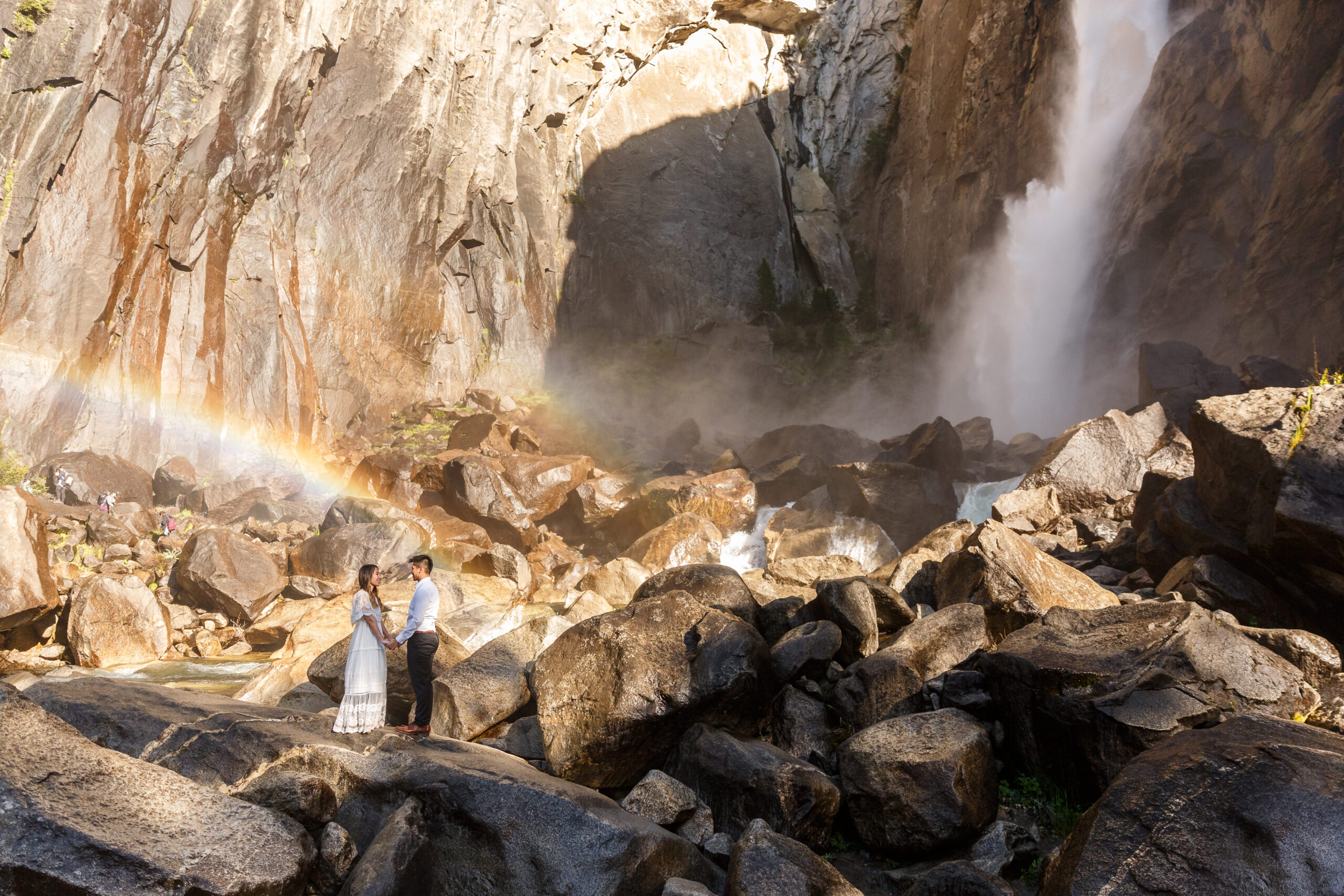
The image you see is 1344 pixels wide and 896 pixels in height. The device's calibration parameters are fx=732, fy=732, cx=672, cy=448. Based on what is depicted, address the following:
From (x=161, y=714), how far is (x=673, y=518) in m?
11.5

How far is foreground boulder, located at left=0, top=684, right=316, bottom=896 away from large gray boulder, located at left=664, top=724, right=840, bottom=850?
2967 mm

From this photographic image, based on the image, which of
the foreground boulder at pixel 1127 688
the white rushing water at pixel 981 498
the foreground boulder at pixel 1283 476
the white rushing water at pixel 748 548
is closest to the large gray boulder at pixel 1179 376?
the white rushing water at pixel 981 498

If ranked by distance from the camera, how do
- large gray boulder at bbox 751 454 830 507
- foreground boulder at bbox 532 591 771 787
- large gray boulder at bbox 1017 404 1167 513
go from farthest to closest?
large gray boulder at bbox 751 454 830 507 < large gray boulder at bbox 1017 404 1167 513 < foreground boulder at bbox 532 591 771 787

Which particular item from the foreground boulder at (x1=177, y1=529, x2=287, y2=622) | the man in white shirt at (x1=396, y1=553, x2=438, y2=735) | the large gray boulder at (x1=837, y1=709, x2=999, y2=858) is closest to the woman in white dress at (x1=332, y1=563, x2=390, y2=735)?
the man in white shirt at (x1=396, y1=553, x2=438, y2=735)

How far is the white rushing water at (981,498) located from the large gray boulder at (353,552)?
12.6 meters

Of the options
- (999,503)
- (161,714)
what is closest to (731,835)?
(161,714)

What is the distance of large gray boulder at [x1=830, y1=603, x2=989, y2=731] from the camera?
6637 millimetres

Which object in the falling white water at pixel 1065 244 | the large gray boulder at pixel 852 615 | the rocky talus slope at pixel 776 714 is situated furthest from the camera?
the falling white water at pixel 1065 244

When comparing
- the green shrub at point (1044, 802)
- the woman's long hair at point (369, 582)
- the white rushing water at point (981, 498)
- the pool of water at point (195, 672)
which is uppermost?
the white rushing water at point (981, 498)

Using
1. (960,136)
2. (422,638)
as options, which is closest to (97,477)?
(422,638)

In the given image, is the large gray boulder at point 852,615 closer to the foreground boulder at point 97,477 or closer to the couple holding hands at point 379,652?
the couple holding hands at point 379,652

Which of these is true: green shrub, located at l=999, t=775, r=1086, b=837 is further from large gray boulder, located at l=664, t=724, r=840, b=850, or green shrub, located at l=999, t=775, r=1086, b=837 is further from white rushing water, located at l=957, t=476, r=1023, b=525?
white rushing water, located at l=957, t=476, r=1023, b=525

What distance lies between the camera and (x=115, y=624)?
455 inches

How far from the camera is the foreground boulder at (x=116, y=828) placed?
10.4 feet
